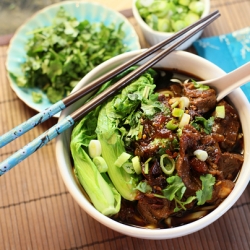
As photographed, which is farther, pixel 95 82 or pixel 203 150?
pixel 95 82

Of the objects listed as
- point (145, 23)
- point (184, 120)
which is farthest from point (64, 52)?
point (184, 120)

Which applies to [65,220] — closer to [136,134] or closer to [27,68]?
[136,134]

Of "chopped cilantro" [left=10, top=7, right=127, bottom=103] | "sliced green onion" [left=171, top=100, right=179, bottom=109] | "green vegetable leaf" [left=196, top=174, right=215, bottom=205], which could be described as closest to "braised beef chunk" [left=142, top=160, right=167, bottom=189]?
"green vegetable leaf" [left=196, top=174, right=215, bottom=205]

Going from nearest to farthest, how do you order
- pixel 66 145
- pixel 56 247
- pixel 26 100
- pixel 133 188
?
pixel 133 188 → pixel 66 145 → pixel 56 247 → pixel 26 100

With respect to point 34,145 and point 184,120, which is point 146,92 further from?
point 34,145

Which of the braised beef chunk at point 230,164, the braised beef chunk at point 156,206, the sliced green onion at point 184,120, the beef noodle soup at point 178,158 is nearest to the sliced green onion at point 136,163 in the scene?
the beef noodle soup at point 178,158

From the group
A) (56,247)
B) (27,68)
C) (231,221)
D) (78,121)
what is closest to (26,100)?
(27,68)

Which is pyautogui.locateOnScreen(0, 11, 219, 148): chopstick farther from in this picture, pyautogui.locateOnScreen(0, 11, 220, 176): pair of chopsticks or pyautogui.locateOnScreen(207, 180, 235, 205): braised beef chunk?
pyautogui.locateOnScreen(207, 180, 235, 205): braised beef chunk

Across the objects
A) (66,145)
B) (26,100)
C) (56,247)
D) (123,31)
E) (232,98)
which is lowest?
(56,247)
